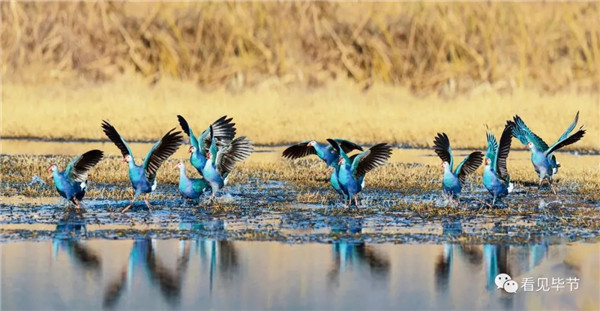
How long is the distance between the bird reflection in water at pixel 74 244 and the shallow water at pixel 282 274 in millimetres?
17

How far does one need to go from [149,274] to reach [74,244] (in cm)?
157

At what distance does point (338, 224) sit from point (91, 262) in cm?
315

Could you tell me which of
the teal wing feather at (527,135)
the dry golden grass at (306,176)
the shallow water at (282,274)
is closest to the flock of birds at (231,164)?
the teal wing feather at (527,135)

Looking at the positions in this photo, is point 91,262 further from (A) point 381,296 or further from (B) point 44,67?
(B) point 44,67

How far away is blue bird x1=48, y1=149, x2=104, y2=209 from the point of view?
1304cm

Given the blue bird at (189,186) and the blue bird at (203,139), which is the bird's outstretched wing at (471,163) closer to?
the blue bird at (203,139)

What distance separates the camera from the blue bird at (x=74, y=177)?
13045 millimetres

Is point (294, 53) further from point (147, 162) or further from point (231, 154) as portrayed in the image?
point (147, 162)

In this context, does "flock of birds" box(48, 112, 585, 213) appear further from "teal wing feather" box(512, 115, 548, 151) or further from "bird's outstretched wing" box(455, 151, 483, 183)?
"teal wing feather" box(512, 115, 548, 151)

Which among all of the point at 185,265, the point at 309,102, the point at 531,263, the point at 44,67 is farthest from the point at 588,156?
the point at 44,67

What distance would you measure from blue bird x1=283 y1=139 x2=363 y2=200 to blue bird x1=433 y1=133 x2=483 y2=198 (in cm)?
106

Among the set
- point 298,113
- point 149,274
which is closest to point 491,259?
point 149,274
